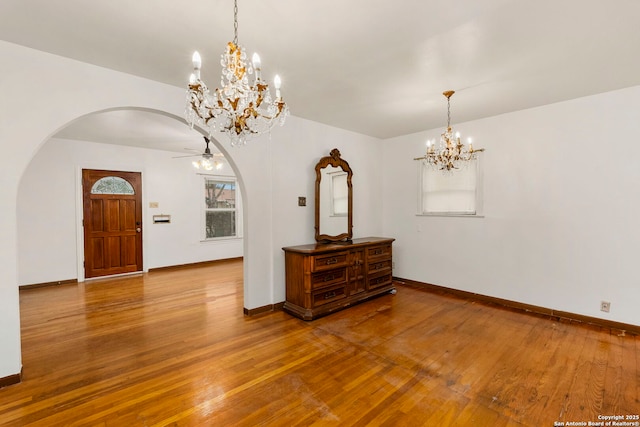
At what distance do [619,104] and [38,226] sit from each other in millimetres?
8771

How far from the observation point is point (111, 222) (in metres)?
5.91

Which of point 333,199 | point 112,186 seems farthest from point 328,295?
Result: point 112,186

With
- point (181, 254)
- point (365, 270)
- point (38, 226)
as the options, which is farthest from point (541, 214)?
point (38, 226)

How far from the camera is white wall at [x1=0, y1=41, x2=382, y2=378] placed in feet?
7.63

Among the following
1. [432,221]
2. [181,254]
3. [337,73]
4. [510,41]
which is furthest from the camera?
[181,254]

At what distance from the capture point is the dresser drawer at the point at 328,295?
3721mm

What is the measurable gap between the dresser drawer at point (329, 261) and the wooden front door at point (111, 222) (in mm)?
4559

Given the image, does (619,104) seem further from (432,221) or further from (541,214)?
(432,221)

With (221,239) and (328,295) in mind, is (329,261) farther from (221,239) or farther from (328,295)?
(221,239)

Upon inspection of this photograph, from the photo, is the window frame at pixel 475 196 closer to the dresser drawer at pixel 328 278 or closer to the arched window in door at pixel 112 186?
the dresser drawer at pixel 328 278

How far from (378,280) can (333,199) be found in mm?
1479

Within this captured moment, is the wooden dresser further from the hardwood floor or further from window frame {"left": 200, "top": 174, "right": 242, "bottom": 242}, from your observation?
window frame {"left": 200, "top": 174, "right": 242, "bottom": 242}

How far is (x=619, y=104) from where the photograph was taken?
10.8 ft

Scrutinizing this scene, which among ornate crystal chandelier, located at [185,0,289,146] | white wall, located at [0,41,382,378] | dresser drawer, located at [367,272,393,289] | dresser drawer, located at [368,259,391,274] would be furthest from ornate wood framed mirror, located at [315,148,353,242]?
ornate crystal chandelier, located at [185,0,289,146]
